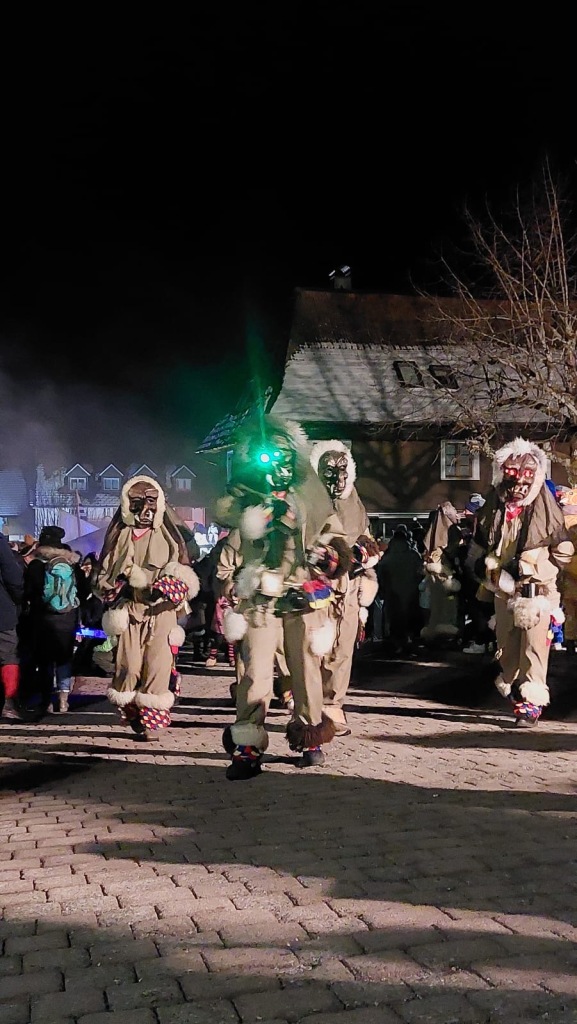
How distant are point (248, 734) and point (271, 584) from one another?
1.00m

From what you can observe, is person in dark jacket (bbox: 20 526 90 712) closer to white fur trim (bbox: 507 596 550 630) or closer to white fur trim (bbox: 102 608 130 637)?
white fur trim (bbox: 102 608 130 637)

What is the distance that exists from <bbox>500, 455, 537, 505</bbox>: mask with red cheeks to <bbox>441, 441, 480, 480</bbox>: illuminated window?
2530 cm

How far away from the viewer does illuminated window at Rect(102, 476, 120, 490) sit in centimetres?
8519

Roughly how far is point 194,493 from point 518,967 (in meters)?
64.6

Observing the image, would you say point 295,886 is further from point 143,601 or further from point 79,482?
point 79,482

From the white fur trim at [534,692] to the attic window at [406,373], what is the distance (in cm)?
2453

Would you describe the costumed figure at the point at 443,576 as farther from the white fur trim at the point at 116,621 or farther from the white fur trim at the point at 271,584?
the white fur trim at the point at 271,584

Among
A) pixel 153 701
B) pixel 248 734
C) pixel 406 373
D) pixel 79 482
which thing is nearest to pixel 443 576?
pixel 153 701

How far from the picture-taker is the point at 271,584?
724 centimetres

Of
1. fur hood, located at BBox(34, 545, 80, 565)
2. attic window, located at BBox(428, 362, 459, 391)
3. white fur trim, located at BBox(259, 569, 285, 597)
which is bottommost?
white fur trim, located at BBox(259, 569, 285, 597)

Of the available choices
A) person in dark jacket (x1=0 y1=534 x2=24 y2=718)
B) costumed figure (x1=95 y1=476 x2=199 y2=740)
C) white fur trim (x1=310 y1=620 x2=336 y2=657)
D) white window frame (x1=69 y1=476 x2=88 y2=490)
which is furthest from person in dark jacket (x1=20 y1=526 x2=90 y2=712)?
white window frame (x1=69 y1=476 x2=88 y2=490)

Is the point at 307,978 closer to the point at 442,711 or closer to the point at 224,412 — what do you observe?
the point at 442,711

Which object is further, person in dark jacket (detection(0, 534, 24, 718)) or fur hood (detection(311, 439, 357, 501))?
person in dark jacket (detection(0, 534, 24, 718))

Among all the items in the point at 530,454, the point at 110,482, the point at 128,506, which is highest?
the point at 110,482
